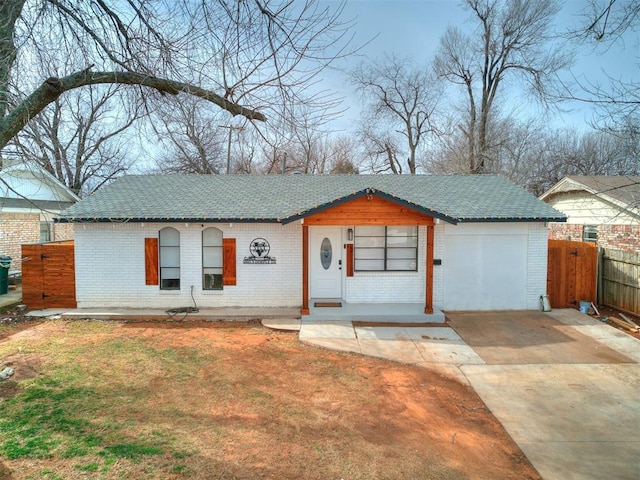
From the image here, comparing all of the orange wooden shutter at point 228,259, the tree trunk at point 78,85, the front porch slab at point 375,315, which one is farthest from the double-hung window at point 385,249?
the tree trunk at point 78,85

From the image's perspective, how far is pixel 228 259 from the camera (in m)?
10.7

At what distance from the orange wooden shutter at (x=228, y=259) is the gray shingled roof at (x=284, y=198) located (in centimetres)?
81

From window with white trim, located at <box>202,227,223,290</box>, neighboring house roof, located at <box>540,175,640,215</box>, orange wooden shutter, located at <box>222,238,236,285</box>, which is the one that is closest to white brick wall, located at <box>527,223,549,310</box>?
neighboring house roof, located at <box>540,175,640,215</box>

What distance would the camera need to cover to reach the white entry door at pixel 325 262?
10.9 meters

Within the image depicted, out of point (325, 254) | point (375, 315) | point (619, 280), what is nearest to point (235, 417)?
point (375, 315)

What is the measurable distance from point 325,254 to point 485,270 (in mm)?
4723

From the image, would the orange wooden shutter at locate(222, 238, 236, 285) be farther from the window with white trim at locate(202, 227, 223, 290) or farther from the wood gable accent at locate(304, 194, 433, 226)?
the wood gable accent at locate(304, 194, 433, 226)

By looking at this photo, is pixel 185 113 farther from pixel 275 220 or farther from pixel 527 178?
pixel 527 178

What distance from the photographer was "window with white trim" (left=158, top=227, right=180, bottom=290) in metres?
10.8

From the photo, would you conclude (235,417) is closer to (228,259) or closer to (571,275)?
(228,259)

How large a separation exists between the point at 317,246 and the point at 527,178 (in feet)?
81.0

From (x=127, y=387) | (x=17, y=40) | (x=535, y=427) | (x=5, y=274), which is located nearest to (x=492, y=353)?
(x=535, y=427)

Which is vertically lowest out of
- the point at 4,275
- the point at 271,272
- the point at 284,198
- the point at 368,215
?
the point at 4,275

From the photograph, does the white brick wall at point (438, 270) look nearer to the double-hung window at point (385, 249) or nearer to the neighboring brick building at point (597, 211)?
the double-hung window at point (385, 249)
